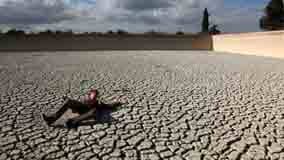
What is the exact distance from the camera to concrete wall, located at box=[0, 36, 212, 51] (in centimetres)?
1564

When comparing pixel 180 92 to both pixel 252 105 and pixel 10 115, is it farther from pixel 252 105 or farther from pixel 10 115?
pixel 10 115

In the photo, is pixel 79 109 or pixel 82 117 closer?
pixel 82 117

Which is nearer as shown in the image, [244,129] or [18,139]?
[18,139]

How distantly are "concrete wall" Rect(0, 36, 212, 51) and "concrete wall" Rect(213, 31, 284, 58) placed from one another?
6.96 ft

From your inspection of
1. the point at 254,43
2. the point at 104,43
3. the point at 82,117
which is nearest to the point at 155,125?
the point at 82,117

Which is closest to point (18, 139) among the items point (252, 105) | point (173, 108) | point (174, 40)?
point (173, 108)

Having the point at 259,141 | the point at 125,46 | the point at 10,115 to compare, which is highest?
the point at 125,46

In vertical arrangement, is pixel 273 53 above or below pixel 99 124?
above

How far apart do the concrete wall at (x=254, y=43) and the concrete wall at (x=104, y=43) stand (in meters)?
2.12

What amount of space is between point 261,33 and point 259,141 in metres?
12.3

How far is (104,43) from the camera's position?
57.2ft

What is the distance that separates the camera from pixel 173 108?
349 centimetres

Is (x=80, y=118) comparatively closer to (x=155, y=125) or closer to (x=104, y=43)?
(x=155, y=125)

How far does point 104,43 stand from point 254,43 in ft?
34.8
